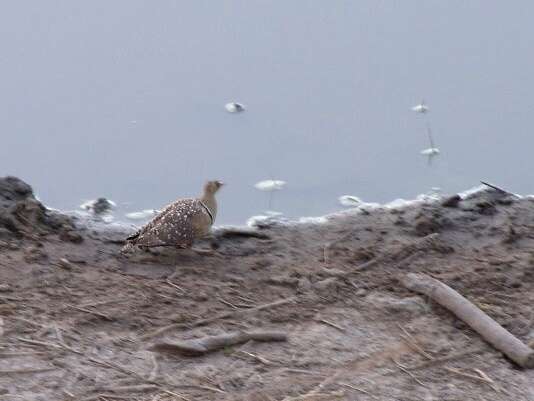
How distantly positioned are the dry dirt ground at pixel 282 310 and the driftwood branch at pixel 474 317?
0.04m

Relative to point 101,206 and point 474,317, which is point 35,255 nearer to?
point 101,206

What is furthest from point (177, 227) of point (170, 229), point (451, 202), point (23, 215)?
point (451, 202)

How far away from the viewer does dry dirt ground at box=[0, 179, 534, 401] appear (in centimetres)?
427

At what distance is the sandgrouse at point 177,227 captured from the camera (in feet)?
18.9

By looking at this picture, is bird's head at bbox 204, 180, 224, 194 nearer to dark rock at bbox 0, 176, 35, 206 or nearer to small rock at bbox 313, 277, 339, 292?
dark rock at bbox 0, 176, 35, 206

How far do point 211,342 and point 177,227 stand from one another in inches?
55.1

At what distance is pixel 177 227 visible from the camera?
5828 millimetres

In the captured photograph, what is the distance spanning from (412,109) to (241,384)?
4.16 meters

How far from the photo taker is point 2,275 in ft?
17.1

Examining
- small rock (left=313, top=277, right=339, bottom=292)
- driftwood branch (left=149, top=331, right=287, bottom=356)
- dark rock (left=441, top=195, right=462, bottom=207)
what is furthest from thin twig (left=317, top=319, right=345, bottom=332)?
dark rock (left=441, top=195, right=462, bottom=207)

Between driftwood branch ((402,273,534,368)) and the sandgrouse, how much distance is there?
119cm

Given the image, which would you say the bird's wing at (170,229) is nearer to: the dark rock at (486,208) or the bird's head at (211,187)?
the bird's head at (211,187)

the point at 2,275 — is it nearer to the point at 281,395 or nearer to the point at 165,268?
the point at 165,268

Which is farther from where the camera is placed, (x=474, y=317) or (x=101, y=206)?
(x=101, y=206)
